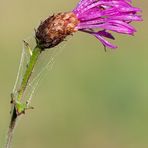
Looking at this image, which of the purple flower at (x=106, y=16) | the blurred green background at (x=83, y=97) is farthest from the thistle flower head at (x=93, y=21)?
the blurred green background at (x=83, y=97)

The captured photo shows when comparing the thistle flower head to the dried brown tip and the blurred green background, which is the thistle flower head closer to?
the dried brown tip

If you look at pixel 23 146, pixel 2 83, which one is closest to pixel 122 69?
A: pixel 2 83

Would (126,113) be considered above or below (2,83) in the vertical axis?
below

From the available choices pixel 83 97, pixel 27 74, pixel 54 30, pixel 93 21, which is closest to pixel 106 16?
pixel 93 21

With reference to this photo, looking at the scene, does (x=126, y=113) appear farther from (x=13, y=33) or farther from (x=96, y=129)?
(x=13, y=33)

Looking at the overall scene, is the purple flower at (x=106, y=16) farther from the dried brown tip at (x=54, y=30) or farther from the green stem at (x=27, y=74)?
the green stem at (x=27, y=74)

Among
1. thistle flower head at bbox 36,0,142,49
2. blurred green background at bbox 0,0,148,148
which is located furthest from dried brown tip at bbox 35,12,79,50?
blurred green background at bbox 0,0,148,148
